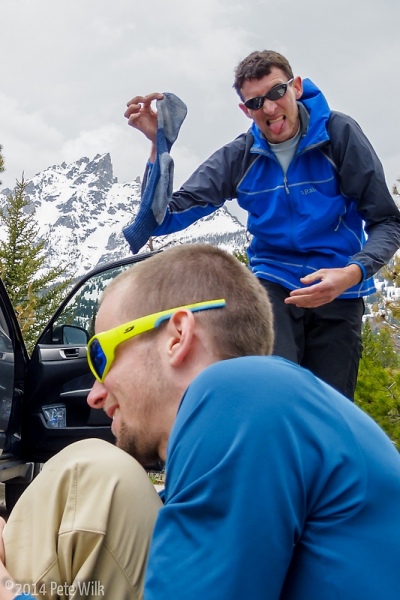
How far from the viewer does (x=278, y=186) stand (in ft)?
10.5

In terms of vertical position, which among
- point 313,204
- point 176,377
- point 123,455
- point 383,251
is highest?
point 313,204

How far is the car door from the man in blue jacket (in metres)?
1.28

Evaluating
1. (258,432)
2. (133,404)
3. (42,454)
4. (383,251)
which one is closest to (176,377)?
(133,404)

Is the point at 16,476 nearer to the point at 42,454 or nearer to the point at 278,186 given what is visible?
the point at 42,454

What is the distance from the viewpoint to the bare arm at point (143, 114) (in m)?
2.86

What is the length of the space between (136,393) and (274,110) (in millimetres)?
2164

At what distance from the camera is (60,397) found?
4.42m

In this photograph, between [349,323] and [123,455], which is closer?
[123,455]

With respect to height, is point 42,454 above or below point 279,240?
below

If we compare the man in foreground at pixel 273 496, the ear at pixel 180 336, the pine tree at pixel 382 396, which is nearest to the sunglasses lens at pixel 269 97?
the ear at pixel 180 336

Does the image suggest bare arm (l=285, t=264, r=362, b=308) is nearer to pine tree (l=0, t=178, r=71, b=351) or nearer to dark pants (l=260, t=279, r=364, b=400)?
dark pants (l=260, t=279, r=364, b=400)

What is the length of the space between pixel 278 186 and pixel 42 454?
2.17 meters

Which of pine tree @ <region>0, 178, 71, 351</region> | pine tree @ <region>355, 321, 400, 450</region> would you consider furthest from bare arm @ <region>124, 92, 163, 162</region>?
pine tree @ <region>0, 178, 71, 351</region>

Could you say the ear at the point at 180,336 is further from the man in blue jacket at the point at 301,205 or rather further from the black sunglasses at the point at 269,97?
the black sunglasses at the point at 269,97
